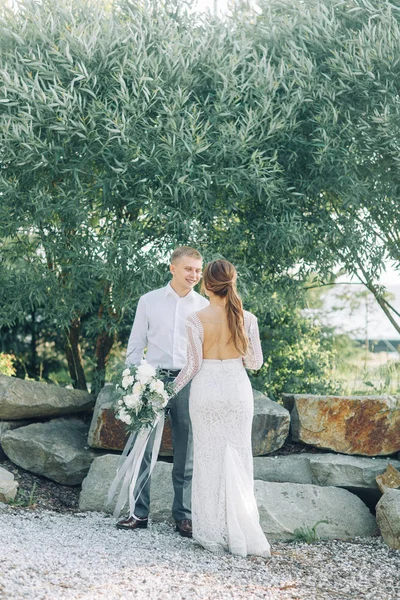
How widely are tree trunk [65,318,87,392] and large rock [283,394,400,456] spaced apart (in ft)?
10.2

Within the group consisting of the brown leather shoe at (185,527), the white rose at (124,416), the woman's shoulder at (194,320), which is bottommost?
the brown leather shoe at (185,527)

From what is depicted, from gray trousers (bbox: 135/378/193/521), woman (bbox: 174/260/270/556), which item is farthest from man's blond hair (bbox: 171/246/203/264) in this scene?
gray trousers (bbox: 135/378/193/521)

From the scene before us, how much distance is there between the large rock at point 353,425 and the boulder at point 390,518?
1.27 m

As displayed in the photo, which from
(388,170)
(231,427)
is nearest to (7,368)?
(231,427)

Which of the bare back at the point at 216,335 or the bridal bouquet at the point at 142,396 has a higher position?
the bare back at the point at 216,335

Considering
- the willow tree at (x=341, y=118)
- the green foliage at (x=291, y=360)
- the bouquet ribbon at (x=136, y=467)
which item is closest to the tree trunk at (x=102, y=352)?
the green foliage at (x=291, y=360)

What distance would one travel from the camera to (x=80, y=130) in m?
7.50

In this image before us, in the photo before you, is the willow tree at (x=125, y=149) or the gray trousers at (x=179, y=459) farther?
the willow tree at (x=125, y=149)

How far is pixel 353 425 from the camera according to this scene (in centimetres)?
764

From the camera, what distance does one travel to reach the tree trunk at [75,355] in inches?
360

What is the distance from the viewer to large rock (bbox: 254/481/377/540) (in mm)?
6320

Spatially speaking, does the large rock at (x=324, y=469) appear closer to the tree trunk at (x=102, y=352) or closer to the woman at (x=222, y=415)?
the woman at (x=222, y=415)

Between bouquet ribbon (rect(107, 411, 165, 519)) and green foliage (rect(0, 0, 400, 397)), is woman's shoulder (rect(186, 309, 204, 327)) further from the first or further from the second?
green foliage (rect(0, 0, 400, 397))

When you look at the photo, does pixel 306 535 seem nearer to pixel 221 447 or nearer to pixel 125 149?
pixel 221 447
